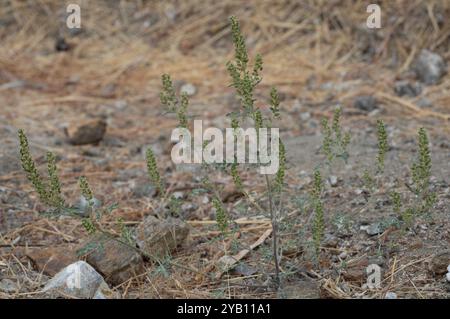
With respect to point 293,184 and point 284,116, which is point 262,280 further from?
point 284,116

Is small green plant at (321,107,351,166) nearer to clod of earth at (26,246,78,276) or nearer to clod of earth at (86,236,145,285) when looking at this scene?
clod of earth at (86,236,145,285)

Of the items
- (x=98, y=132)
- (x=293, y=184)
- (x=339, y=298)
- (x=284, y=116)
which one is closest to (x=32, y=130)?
(x=98, y=132)

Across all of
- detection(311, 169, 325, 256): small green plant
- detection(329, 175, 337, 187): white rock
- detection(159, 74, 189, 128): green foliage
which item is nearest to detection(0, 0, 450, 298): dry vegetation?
detection(329, 175, 337, 187): white rock

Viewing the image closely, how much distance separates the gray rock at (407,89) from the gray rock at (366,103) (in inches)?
9.1

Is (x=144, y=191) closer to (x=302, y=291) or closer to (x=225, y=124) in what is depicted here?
(x=225, y=124)

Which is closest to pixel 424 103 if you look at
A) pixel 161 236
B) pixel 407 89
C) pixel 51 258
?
pixel 407 89

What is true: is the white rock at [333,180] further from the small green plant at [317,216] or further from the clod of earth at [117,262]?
the clod of earth at [117,262]

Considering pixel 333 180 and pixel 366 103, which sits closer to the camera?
pixel 333 180

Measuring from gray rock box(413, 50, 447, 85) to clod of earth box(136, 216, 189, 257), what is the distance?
2.35m

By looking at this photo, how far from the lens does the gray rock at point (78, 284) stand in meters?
2.22

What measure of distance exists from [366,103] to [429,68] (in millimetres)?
585

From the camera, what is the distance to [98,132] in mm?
3926

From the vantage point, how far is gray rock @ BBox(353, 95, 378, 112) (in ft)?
13.4

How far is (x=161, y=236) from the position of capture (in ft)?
8.25
